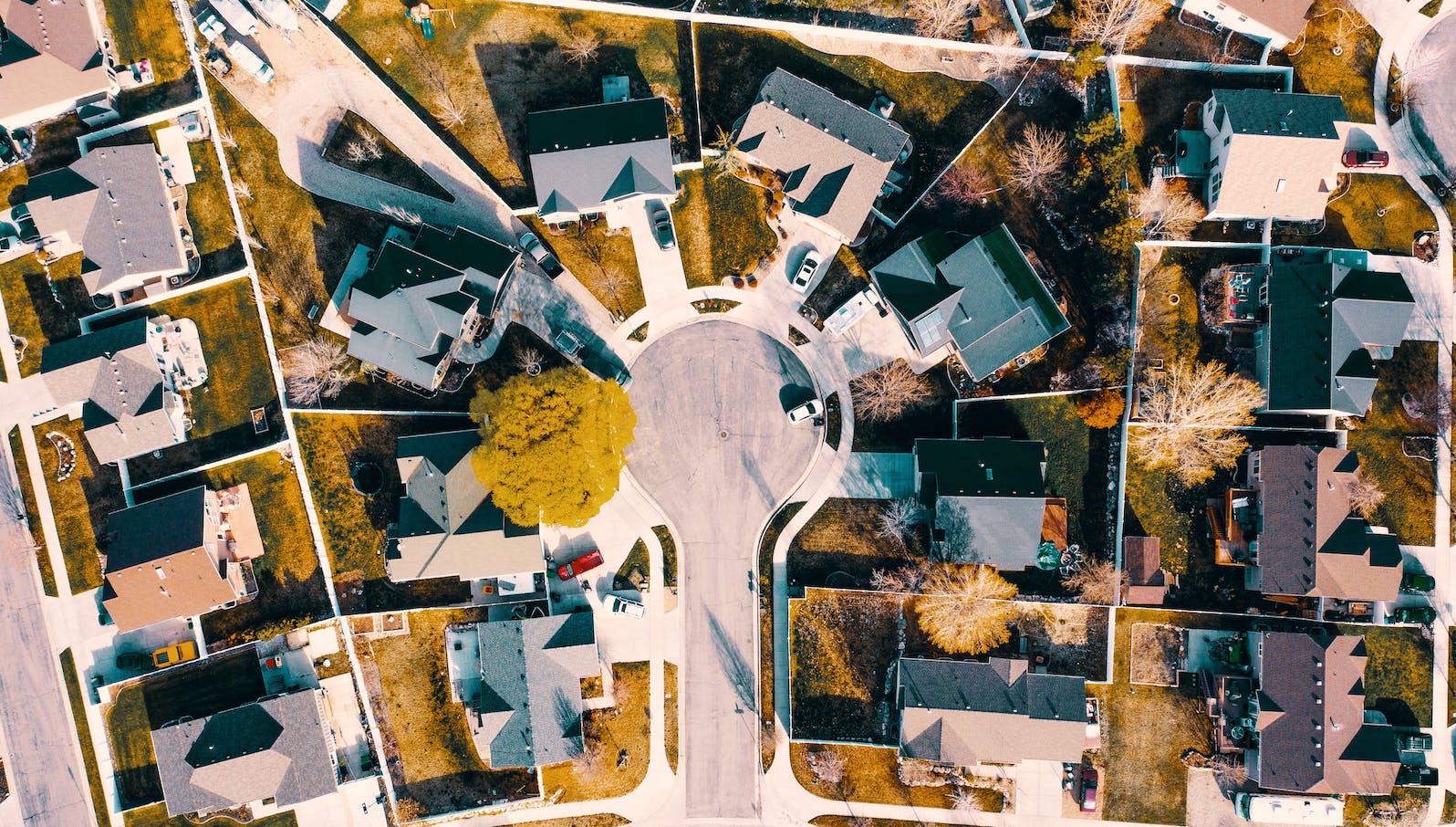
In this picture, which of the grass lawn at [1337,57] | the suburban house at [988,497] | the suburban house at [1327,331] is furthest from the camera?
the grass lawn at [1337,57]

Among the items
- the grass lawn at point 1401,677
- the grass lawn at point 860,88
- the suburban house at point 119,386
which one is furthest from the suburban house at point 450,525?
the grass lawn at point 1401,677

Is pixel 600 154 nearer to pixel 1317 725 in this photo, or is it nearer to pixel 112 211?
pixel 112 211

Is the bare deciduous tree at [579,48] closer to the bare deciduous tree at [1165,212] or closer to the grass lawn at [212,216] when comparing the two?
the grass lawn at [212,216]

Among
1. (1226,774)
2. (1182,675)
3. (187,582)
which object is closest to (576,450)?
(187,582)

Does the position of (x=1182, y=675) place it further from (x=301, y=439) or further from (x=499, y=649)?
(x=301, y=439)

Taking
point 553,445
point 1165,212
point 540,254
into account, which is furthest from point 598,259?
point 1165,212

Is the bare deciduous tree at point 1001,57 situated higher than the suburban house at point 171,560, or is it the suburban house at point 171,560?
the bare deciduous tree at point 1001,57

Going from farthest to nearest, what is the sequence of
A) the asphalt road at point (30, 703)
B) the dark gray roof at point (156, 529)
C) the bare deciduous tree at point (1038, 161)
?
the asphalt road at point (30, 703) < the bare deciduous tree at point (1038, 161) < the dark gray roof at point (156, 529)
